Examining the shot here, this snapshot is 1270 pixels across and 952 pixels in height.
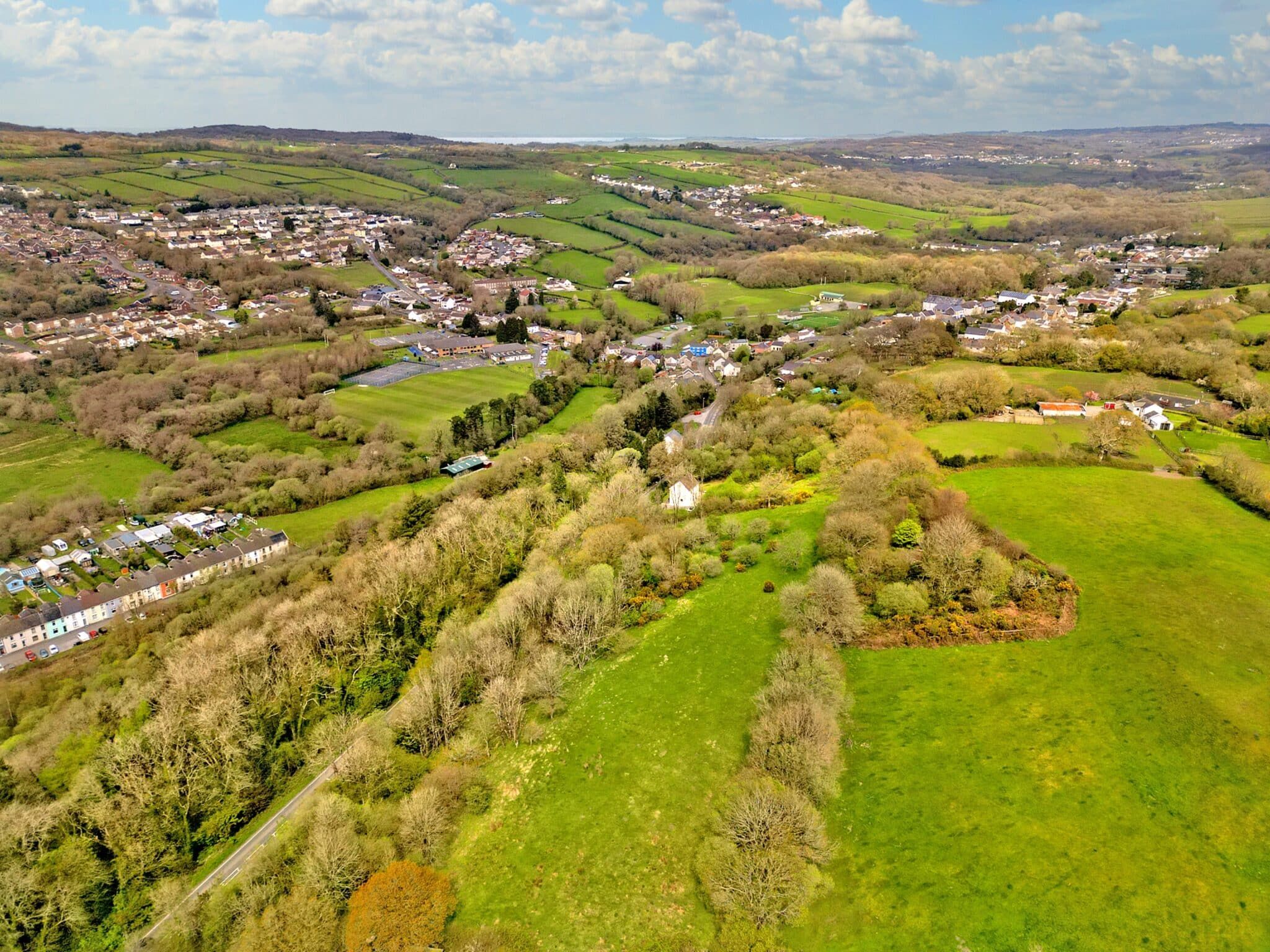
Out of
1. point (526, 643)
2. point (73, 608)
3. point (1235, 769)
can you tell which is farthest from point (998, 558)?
point (73, 608)

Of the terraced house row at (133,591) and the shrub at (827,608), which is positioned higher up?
the shrub at (827,608)

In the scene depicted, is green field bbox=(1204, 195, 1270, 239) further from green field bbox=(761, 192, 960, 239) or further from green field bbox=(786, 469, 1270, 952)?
green field bbox=(786, 469, 1270, 952)

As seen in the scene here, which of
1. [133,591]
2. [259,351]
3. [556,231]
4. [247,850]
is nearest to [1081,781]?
[247,850]

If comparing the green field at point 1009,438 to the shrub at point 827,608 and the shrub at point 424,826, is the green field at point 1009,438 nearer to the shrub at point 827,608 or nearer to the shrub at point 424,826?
the shrub at point 827,608

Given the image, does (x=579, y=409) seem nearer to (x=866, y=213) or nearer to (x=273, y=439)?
(x=273, y=439)

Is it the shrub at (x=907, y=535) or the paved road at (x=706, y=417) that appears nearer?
the shrub at (x=907, y=535)

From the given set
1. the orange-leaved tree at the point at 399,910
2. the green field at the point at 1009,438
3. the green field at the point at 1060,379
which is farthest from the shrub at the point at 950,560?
the green field at the point at 1060,379
